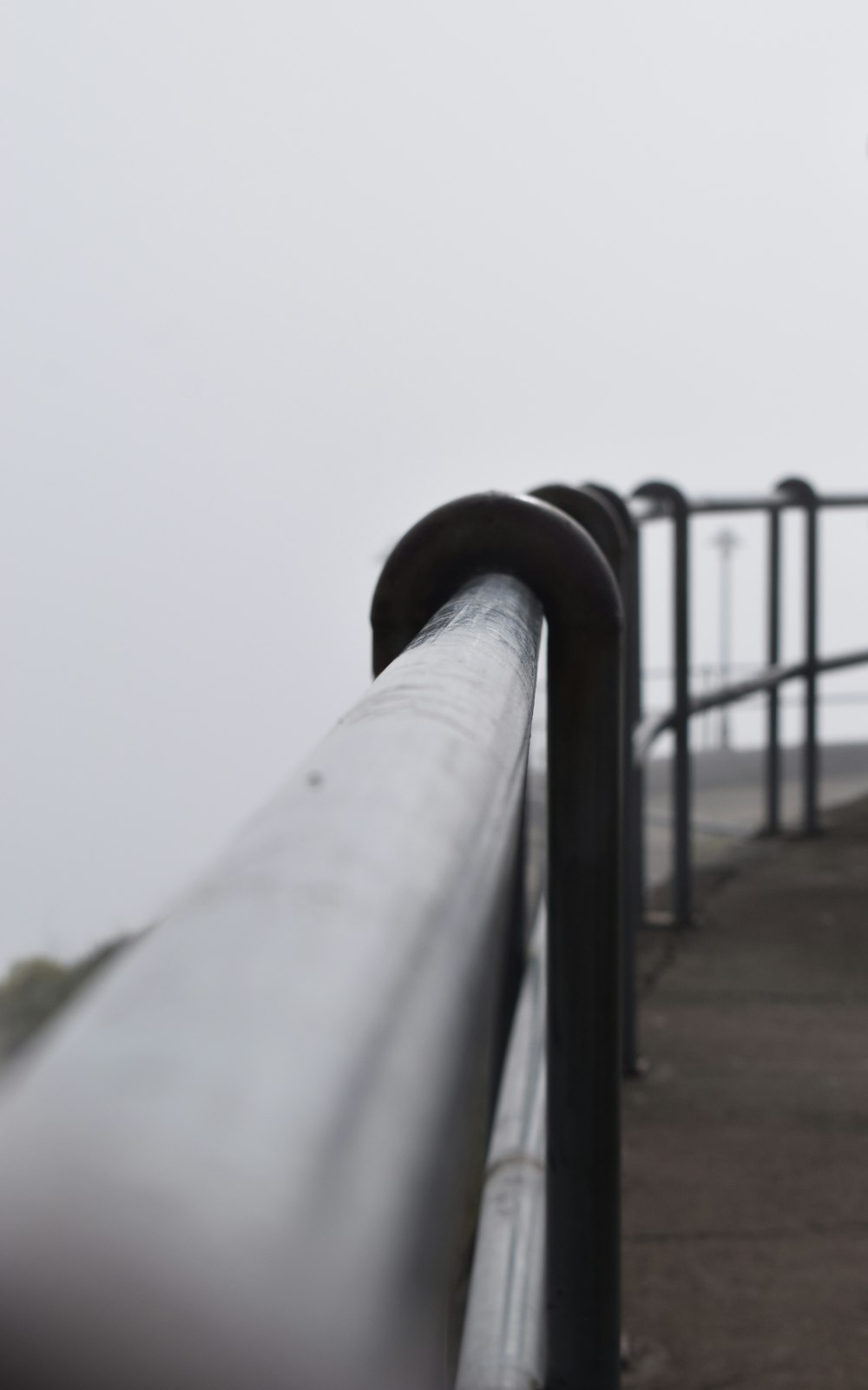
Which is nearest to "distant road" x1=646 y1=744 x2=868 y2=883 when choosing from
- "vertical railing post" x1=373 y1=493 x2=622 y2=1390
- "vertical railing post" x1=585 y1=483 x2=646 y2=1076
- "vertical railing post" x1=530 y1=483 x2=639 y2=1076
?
"vertical railing post" x1=585 y1=483 x2=646 y2=1076

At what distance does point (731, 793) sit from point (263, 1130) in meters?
5.45

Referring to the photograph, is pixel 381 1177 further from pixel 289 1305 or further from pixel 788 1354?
pixel 788 1354

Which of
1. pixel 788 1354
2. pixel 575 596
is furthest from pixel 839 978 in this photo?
pixel 575 596

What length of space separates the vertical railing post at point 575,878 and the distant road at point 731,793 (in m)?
2.76

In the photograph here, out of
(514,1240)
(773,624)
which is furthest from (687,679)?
(514,1240)

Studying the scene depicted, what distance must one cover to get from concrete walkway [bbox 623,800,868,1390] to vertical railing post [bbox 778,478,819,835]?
3.08 feet

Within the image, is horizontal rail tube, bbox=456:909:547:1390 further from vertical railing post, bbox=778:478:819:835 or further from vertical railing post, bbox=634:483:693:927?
vertical railing post, bbox=778:478:819:835

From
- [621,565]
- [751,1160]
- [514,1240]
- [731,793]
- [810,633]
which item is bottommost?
[731,793]

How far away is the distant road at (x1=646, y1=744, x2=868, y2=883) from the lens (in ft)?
12.7

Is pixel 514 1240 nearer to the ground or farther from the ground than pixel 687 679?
farther from the ground

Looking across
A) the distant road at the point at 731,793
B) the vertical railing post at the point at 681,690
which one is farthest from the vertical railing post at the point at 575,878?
the distant road at the point at 731,793

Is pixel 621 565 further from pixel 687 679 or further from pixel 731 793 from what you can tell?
pixel 731 793

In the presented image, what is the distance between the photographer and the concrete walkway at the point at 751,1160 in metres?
1.19

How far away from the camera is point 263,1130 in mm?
113
